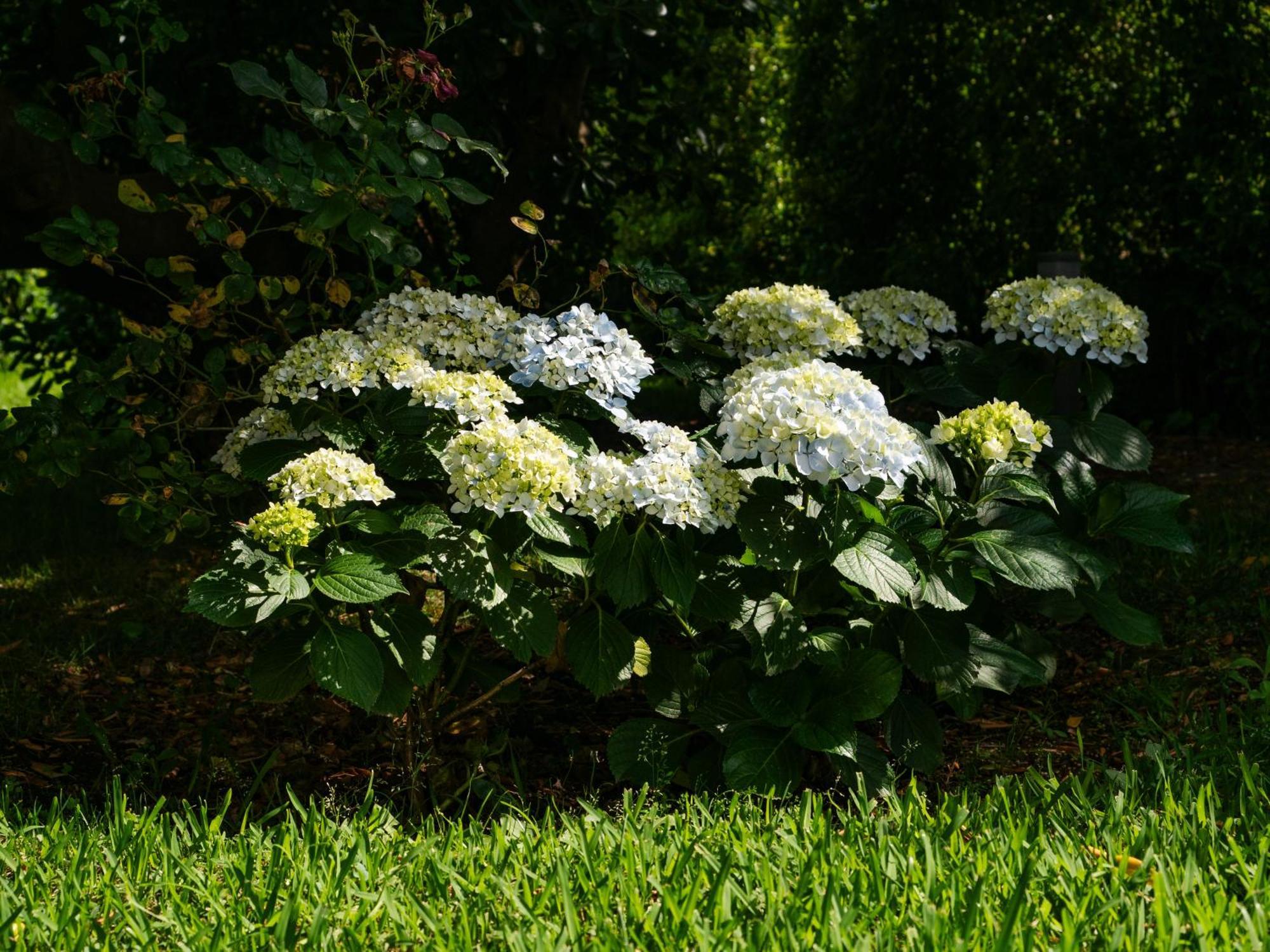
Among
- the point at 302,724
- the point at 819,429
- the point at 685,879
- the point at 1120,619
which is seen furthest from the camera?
the point at 302,724

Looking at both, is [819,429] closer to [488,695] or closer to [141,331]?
[488,695]

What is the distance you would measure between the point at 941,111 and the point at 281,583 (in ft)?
21.1

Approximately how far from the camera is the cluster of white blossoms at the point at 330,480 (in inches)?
106

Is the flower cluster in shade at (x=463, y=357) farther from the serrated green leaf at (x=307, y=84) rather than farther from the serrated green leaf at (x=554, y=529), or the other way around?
the serrated green leaf at (x=307, y=84)

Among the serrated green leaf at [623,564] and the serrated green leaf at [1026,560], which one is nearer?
the serrated green leaf at [623,564]

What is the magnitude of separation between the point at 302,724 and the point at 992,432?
213 cm

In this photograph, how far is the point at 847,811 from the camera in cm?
273

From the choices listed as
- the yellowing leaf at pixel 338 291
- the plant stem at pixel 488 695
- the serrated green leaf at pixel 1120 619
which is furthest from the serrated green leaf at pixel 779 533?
the yellowing leaf at pixel 338 291

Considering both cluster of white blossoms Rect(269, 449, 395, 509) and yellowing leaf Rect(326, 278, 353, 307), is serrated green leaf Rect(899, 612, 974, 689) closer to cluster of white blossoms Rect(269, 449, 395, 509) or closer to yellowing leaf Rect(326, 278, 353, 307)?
cluster of white blossoms Rect(269, 449, 395, 509)

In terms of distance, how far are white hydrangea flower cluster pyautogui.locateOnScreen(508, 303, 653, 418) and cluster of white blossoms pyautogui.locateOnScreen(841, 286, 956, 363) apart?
2.68ft

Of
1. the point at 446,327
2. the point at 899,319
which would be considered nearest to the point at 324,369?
the point at 446,327

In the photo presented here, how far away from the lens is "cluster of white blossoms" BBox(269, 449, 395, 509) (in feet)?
8.81

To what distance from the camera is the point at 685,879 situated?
2.23 m

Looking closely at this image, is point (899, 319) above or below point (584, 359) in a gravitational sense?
above
